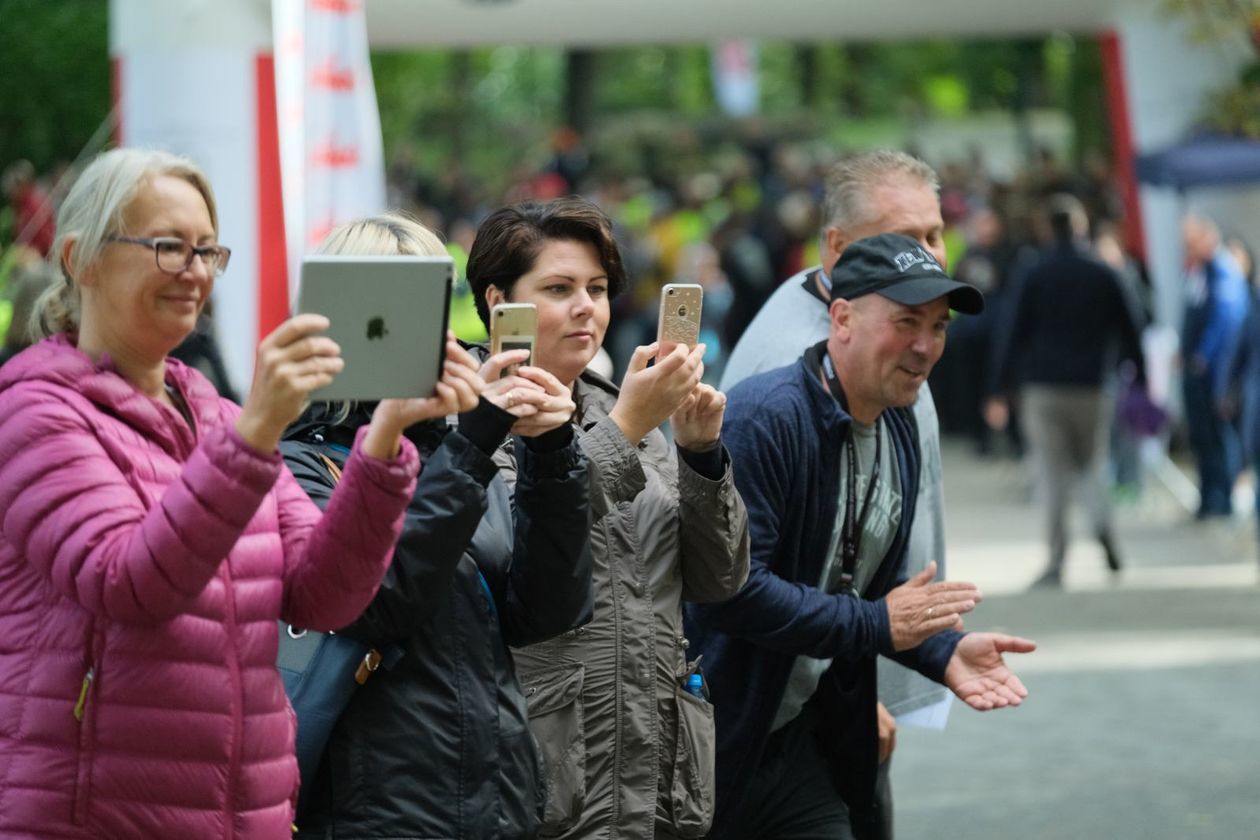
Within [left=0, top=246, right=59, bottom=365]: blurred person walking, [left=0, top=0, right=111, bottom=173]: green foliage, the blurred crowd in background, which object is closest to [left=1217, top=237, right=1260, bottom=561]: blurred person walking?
the blurred crowd in background

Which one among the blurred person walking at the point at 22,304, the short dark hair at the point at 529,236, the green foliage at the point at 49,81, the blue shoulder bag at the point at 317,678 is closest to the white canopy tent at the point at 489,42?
the green foliage at the point at 49,81

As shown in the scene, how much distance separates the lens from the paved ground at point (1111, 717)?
759cm

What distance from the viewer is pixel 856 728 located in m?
4.93

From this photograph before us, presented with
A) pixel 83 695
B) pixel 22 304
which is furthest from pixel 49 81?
pixel 83 695

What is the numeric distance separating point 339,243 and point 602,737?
3.37 feet

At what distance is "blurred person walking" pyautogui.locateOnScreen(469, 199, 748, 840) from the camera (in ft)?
12.8

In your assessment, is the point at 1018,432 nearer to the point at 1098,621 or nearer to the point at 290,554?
the point at 1098,621

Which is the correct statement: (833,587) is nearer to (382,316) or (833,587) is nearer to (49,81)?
(382,316)

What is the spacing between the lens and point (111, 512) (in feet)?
9.52

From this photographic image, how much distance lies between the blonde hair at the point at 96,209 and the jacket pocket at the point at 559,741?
1.14m

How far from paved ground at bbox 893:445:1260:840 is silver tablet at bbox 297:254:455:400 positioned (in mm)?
4680

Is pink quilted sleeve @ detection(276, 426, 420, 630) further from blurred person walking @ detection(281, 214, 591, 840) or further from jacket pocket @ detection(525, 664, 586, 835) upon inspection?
jacket pocket @ detection(525, 664, 586, 835)

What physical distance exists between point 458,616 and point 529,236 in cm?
92

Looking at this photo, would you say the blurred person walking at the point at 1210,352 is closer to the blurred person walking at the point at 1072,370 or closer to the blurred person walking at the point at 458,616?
the blurred person walking at the point at 1072,370
